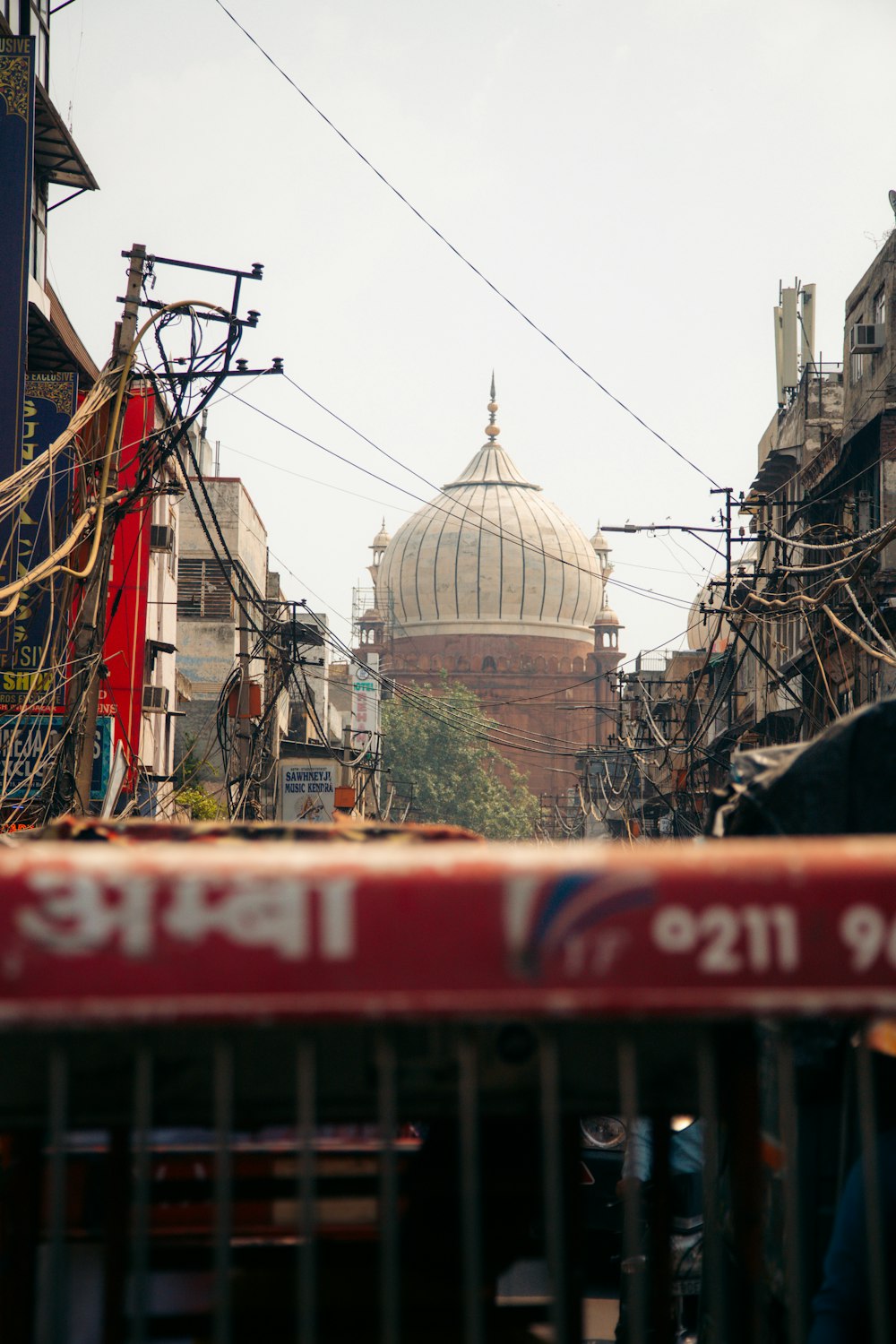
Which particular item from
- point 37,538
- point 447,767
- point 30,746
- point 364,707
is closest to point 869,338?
point 37,538

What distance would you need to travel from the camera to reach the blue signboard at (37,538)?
44.5ft

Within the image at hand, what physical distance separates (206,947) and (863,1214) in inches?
65.8

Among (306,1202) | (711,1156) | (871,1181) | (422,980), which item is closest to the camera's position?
(422,980)

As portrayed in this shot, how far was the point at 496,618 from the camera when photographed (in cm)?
7612

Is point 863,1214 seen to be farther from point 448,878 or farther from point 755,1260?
point 448,878

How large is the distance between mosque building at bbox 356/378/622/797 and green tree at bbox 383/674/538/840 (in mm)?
7632

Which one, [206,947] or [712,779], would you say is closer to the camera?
[206,947]

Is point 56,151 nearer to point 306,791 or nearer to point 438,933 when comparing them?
point 306,791

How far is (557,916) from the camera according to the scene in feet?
6.40

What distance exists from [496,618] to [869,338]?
5046 centimetres

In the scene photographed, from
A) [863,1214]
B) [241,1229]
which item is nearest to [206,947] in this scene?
[863,1214]

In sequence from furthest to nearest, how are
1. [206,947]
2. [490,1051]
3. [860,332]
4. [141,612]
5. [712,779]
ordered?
1. [712,779]
2. [860,332]
3. [141,612]
4. [490,1051]
5. [206,947]

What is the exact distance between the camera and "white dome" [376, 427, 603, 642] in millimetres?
75562

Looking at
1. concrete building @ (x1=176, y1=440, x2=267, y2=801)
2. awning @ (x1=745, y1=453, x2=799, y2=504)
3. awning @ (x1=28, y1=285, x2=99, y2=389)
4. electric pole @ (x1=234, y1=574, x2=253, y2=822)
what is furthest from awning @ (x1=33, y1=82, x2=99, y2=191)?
awning @ (x1=745, y1=453, x2=799, y2=504)
